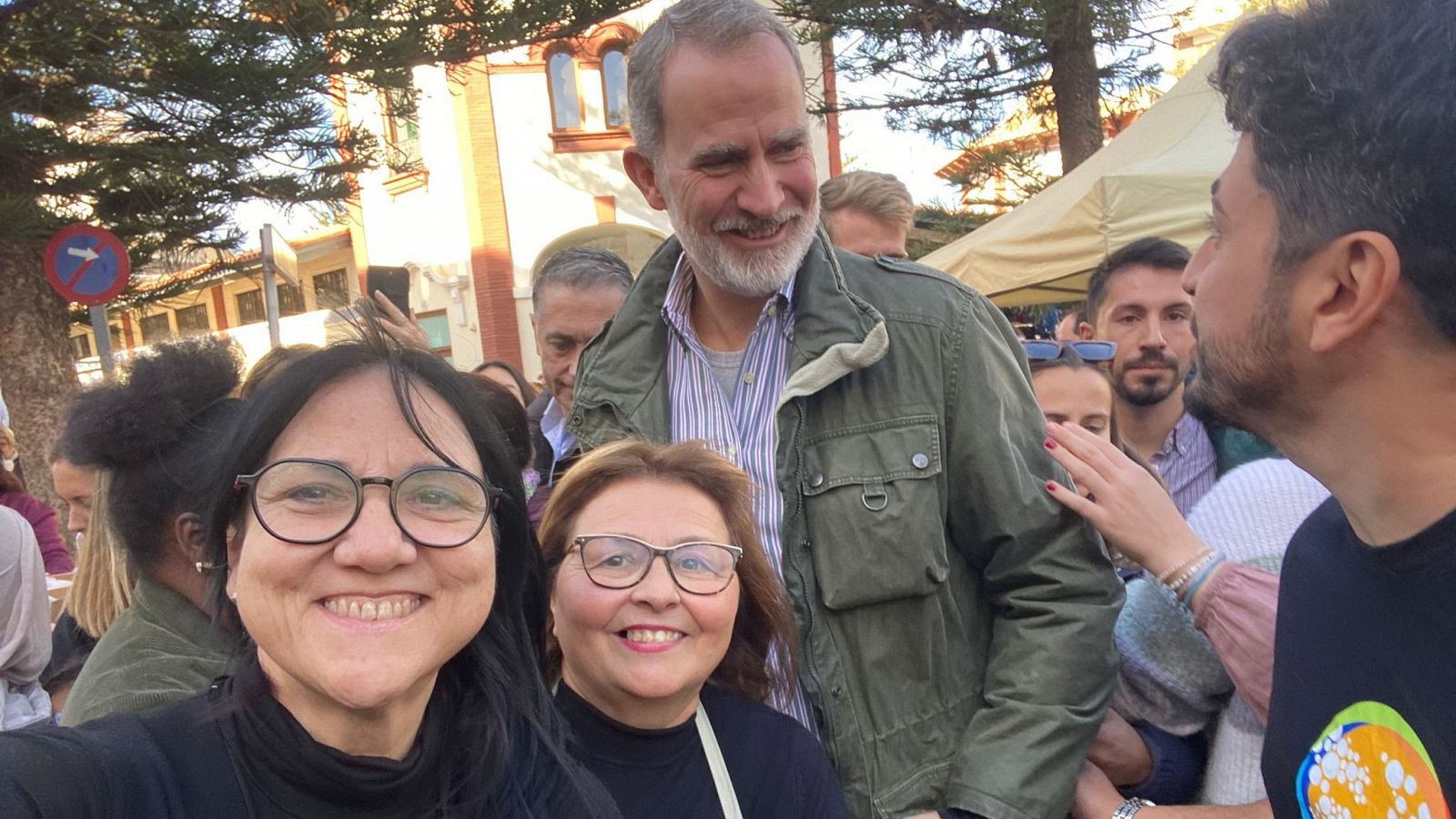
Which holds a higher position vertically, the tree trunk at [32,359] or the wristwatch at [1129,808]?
the tree trunk at [32,359]

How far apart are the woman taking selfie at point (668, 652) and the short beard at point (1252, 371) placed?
0.79 metres

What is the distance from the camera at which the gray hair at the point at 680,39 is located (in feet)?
6.93

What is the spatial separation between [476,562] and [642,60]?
131cm

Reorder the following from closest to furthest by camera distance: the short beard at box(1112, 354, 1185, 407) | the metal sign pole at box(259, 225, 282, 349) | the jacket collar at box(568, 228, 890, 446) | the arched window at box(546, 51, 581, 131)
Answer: the jacket collar at box(568, 228, 890, 446) < the short beard at box(1112, 354, 1185, 407) < the metal sign pole at box(259, 225, 282, 349) < the arched window at box(546, 51, 581, 131)

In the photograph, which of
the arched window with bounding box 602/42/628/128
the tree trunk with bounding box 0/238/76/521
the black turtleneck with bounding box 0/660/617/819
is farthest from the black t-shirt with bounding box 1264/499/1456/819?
the arched window with bounding box 602/42/628/128

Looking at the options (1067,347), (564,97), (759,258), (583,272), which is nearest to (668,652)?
(759,258)

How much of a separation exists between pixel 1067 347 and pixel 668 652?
4.78ft

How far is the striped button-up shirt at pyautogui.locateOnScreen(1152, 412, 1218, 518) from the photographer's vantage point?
2844 millimetres

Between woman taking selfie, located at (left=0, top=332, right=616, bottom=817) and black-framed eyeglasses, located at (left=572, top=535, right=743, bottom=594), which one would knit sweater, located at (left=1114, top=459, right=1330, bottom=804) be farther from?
woman taking selfie, located at (left=0, top=332, right=616, bottom=817)

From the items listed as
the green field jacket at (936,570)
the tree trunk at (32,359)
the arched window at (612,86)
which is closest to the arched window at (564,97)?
the arched window at (612,86)

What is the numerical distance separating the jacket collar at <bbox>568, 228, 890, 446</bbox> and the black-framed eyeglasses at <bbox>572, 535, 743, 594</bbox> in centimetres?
34

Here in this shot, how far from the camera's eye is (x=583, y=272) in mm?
3695

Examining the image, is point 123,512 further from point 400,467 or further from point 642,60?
point 642,60

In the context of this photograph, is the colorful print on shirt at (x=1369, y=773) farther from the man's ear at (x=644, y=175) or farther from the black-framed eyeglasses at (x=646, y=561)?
the man's ear at (x=644, y=175)
